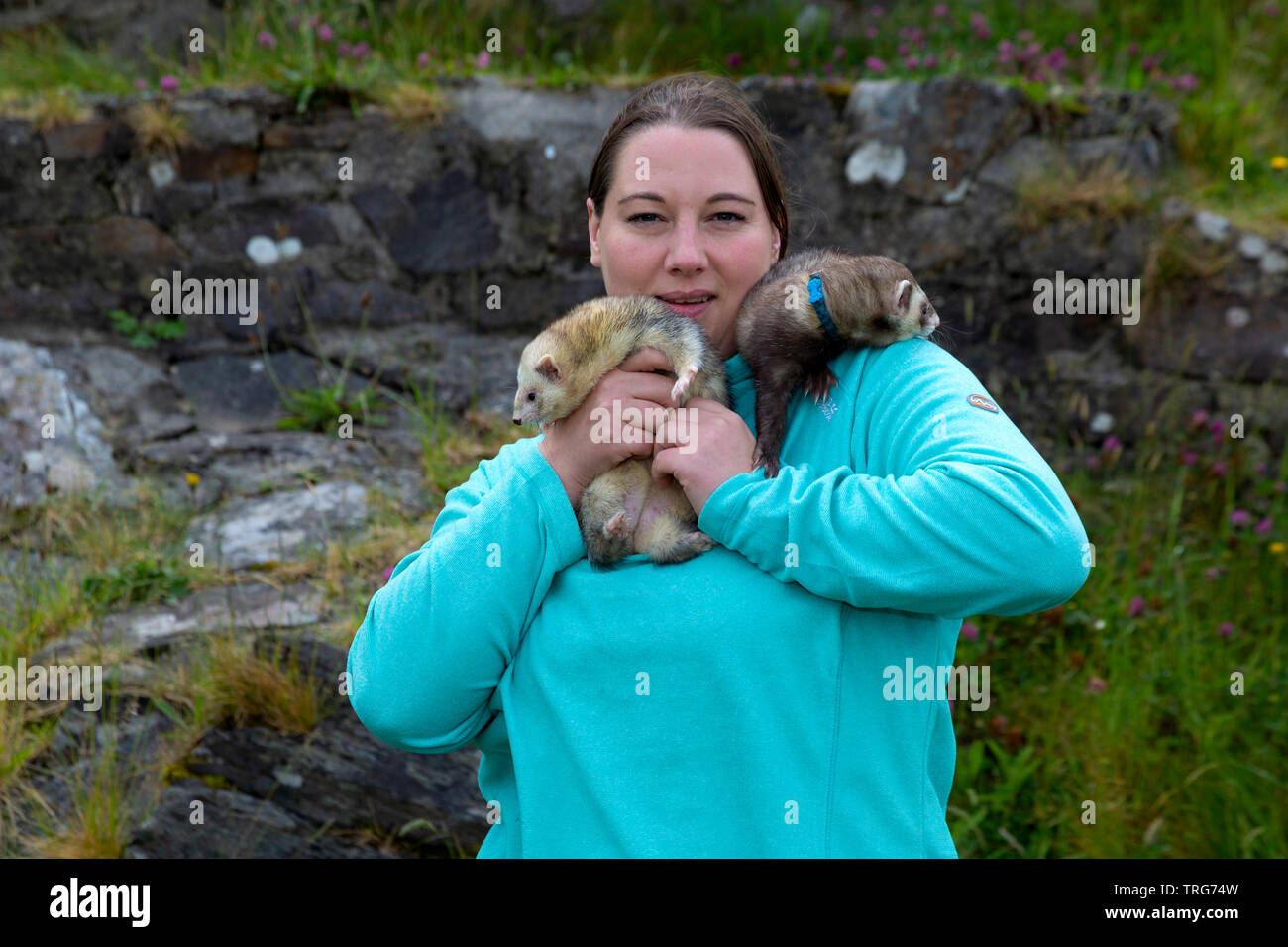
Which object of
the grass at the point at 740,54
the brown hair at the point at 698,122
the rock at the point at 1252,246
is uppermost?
the grass at the point at 740,54

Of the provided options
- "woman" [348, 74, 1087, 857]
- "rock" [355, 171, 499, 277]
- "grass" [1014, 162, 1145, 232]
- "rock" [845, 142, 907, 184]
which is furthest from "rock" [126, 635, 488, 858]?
"grass" [1014, 162, 1145, 232]

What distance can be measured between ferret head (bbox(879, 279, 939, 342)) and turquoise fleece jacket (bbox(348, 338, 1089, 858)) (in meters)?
0.22

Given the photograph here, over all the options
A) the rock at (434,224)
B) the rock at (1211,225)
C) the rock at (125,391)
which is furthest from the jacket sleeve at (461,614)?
the rock at (1211,225)

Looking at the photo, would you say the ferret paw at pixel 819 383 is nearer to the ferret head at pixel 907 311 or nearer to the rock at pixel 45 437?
the ferret head at pixel 907 311

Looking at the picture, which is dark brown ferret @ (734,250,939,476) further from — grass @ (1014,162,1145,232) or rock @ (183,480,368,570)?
grass @ (1014,162,1145,232)

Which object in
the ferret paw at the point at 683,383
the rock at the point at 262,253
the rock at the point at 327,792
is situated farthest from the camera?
the rock at the point at 262,253

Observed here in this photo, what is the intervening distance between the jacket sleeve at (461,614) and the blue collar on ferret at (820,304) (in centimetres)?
68

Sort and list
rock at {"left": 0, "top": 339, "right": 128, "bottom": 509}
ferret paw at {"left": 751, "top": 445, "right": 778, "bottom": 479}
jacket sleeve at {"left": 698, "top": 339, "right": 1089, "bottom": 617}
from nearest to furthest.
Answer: jacket sleeve at {"left": 698, "top": 339, "right": 1089, "bottom": 617}, ferret paw at {"left": 751, "top": 445, "right": 778, "bottom": 479}, rock at {"left": 0, "top": 339, "right": 128, "bottom": 509}

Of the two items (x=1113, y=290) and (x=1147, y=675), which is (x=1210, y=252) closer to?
(x=1113, y=290)

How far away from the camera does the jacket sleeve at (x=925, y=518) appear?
1.74 m

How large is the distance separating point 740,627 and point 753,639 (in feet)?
0.10

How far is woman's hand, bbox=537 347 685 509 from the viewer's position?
2.18m

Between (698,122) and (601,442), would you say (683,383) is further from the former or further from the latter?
(698,122)

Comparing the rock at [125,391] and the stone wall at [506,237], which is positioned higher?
the stone wall at [506,237]
